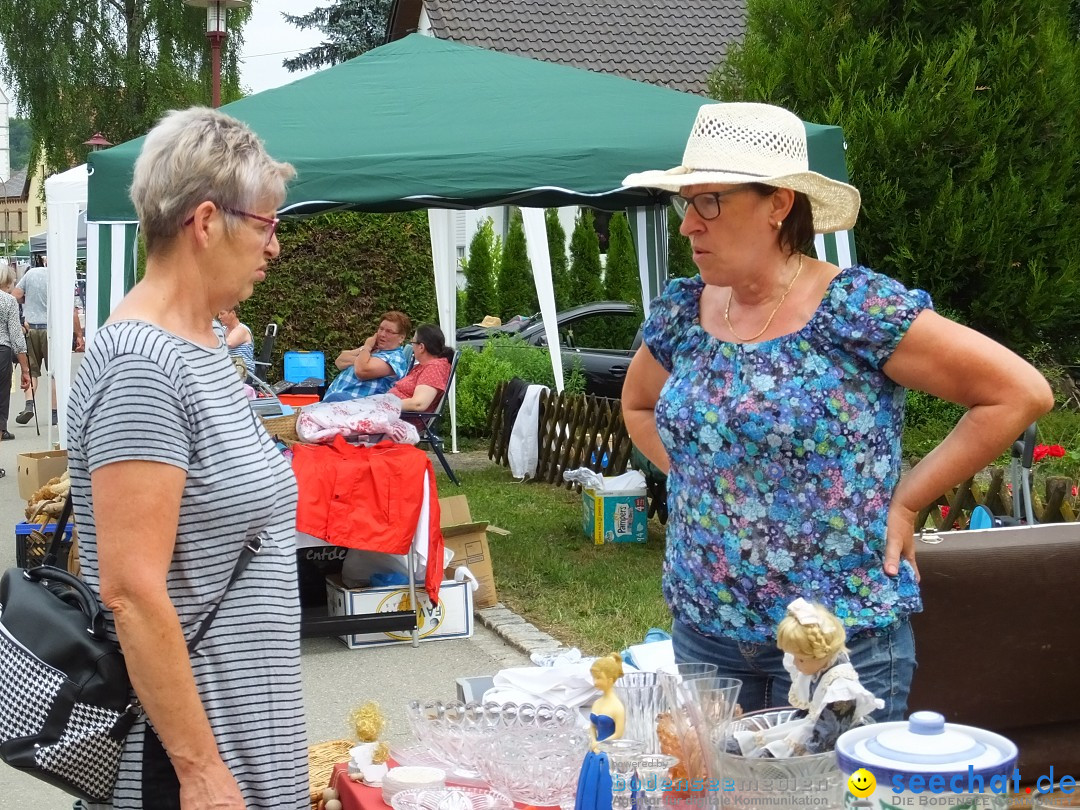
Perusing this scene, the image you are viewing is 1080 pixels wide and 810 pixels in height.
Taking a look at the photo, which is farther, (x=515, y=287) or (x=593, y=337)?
(x=515, y=287)

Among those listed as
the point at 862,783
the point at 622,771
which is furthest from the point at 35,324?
the point at 862,783

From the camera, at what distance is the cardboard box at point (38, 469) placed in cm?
775

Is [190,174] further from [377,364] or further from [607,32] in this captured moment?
[607,32]

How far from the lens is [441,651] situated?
588cm

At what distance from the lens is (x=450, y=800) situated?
6.89 feet

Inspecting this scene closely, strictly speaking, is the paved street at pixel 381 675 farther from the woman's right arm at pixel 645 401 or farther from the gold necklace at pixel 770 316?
the gold necklace at pixel 770 316

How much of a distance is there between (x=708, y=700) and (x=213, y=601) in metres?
0.74

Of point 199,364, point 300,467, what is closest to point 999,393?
point 199,364

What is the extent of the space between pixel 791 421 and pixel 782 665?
415 mm

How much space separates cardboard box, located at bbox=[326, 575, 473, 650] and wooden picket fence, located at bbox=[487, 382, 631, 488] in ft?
11.3

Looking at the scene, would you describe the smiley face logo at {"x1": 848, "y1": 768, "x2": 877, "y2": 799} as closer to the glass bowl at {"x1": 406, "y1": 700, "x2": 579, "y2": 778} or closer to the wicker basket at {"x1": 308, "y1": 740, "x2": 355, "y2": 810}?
the glass bowl at {"x1": 406, "y1": 700, "x2": 579, "y2": 778}

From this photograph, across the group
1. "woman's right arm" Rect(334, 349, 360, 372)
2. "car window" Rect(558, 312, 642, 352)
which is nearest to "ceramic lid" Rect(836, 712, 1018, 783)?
"woman's right arm" Rect(334, 349, 360, 372)

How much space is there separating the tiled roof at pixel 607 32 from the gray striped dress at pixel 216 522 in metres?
20.1

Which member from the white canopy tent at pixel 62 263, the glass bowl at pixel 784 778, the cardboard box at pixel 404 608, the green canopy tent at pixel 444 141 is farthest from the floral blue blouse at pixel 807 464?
the white canopy tent at pixel 62 263
